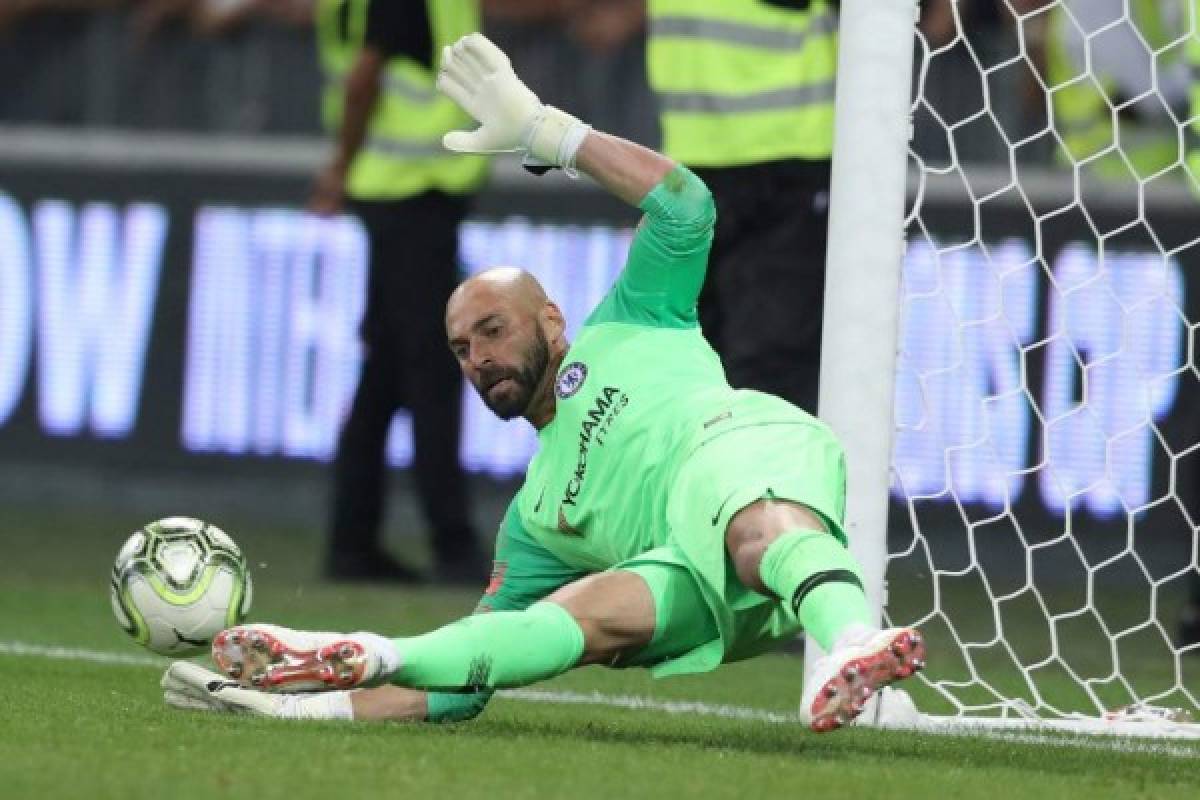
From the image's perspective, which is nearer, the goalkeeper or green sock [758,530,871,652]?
green sock [758,530,871,652]

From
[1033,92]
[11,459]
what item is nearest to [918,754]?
[1033,92]

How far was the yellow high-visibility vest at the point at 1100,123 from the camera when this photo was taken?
762cm

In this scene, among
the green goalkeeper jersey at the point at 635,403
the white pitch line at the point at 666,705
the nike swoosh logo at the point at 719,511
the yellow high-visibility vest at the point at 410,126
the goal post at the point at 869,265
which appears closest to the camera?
the nike swoosh logo at the point at 719,511

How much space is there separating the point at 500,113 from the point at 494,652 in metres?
1.01

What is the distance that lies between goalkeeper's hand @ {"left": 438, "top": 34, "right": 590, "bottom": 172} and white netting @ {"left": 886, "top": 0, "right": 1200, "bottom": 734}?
306 cm

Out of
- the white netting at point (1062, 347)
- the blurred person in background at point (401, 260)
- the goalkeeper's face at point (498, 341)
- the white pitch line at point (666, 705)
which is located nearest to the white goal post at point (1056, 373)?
→ the white netting at point (1062, 347)

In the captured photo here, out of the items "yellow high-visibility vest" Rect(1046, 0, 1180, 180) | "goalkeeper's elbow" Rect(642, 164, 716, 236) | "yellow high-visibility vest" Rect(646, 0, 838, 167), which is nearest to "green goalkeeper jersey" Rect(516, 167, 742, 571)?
"goalkeeper's elbow" Rect(642, 164, 716, 236)

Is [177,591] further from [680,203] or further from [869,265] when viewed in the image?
[869,265]

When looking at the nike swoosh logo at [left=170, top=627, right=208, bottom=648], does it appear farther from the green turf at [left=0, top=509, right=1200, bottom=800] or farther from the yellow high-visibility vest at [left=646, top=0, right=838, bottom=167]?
the yellow high-visibility vest at [left=646, top=0, right=838, bottom=167]

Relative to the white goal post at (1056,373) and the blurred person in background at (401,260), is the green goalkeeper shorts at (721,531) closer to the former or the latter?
the white goal post at (1056,373)

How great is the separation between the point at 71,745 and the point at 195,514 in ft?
18.3

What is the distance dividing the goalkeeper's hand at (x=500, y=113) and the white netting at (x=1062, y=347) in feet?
10.0

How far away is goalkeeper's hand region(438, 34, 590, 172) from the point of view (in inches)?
182

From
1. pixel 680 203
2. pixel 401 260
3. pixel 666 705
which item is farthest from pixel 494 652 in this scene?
pixel 401 260
